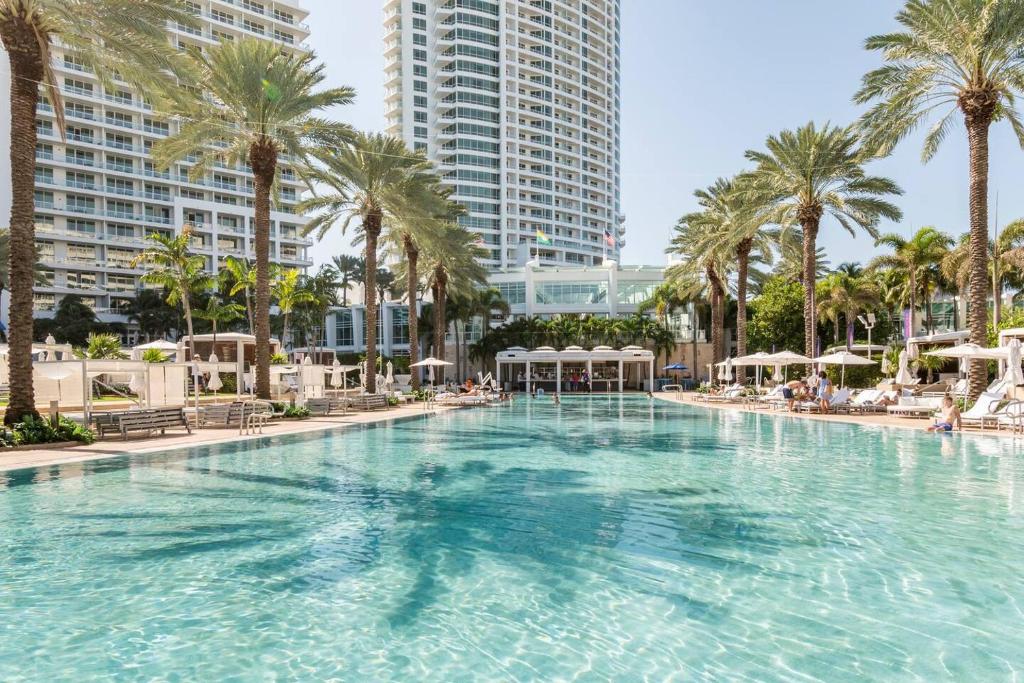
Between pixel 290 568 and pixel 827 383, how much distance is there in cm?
2311

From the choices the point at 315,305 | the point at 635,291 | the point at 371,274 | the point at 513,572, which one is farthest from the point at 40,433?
the point at 635,291

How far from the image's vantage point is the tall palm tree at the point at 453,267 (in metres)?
33.9

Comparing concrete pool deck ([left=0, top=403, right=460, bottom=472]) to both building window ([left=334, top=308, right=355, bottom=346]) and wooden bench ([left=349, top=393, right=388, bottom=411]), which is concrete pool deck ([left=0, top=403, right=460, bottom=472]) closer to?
wooden bench ([left=349, top=393, right=388, bottom=411])

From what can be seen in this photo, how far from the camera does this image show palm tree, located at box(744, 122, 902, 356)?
2784 centimetres

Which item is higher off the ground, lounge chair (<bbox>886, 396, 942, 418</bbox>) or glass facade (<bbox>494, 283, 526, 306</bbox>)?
glass facade (<bbox>494, 283, 526, 306</bbox>)

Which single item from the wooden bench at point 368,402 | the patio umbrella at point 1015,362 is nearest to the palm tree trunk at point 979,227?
the patio umbrella at point 1015,362

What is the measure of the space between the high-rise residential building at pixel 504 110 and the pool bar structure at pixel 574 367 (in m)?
36.8

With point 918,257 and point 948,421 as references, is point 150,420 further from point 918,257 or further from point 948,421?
point 918,257

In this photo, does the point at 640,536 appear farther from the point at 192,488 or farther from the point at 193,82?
the point at 193,82

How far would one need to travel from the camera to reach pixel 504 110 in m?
95.4

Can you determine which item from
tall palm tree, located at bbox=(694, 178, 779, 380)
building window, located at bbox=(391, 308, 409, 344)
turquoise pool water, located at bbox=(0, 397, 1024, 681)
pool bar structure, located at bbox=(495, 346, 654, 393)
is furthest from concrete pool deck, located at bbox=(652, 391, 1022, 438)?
building window, located at bbox=(391, 308, 409, 344)

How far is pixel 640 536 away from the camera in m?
7.75

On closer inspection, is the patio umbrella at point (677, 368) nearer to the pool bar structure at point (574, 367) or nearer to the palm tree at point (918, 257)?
the pool bar structure at point (574, 367)

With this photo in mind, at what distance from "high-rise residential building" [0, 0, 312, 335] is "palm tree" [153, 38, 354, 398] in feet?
154
